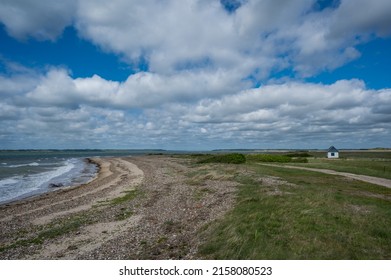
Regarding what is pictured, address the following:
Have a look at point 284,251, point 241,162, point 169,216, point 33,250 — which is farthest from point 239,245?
point 241,162

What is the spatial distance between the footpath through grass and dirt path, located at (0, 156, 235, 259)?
4.03 ft

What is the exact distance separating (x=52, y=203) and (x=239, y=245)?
18625mm

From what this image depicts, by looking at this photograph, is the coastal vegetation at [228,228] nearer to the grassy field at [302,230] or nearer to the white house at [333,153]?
the grassy field at [302,230]

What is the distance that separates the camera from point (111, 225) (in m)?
14.8

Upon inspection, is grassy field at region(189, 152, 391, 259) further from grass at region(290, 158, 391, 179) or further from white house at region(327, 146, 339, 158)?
white house at region(327, 146, 339, 158)

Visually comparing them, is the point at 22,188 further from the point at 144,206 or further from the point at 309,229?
the point at 309,229

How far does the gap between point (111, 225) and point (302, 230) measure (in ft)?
32.6

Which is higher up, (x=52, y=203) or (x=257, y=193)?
(x=257, y=193)

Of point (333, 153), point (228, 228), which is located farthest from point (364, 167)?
point (333, 153)

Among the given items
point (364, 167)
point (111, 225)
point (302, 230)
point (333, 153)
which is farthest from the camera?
point (333, 153)

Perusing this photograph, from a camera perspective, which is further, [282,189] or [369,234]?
[282,189]

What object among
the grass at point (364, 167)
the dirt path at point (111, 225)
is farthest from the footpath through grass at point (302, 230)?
the grass at point (364, 167)

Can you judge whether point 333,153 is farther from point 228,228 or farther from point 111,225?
point 111,225

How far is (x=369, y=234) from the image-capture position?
1049cm
